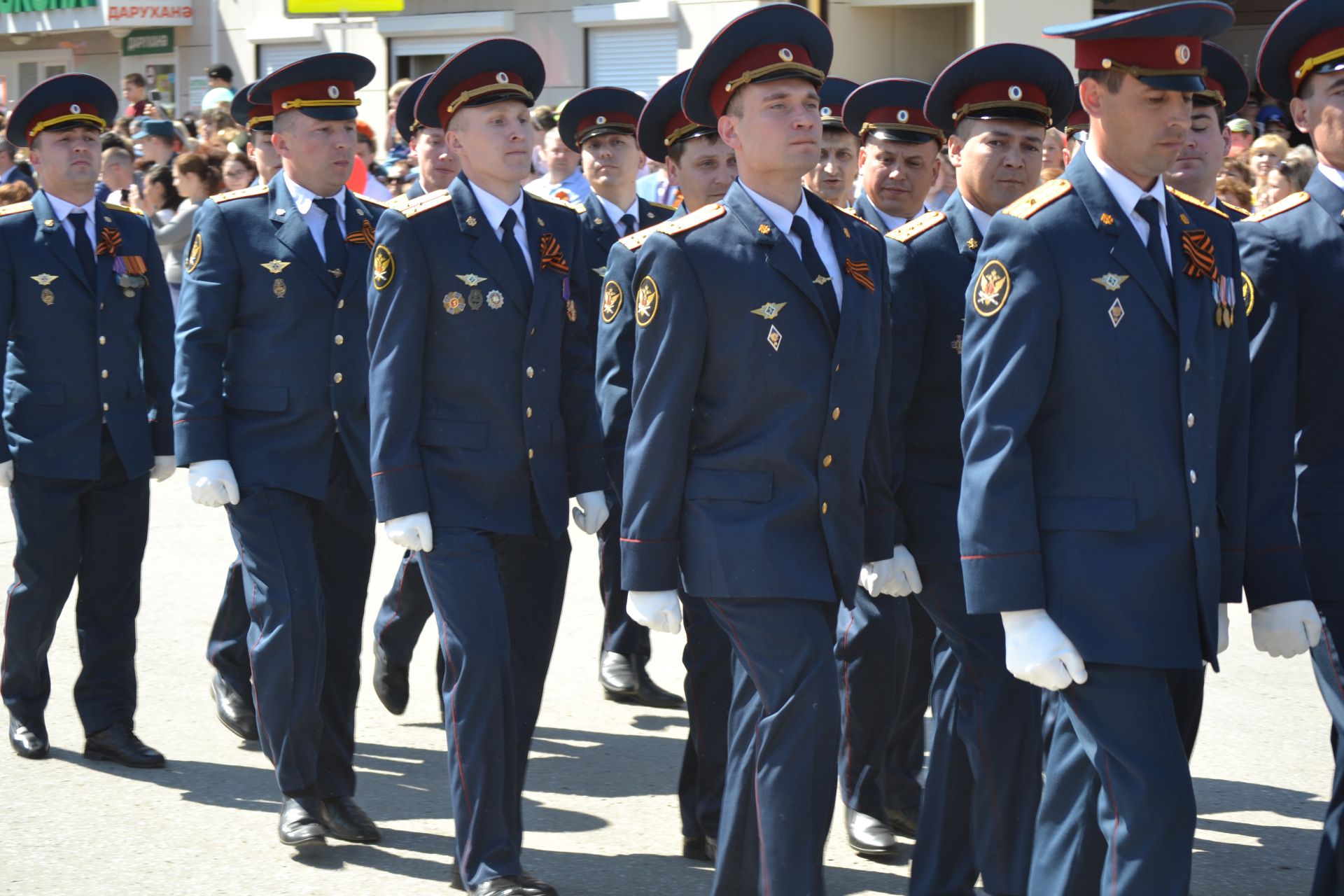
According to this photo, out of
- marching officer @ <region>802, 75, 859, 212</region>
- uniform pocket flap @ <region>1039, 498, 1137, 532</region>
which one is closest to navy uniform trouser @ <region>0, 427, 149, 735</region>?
marching officer @ <region>802, 75, 859, 212</region>

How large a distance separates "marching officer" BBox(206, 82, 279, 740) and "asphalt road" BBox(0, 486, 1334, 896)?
0.30 feet

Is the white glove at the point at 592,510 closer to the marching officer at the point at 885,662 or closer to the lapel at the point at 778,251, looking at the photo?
the marching officer at the point at 885,662

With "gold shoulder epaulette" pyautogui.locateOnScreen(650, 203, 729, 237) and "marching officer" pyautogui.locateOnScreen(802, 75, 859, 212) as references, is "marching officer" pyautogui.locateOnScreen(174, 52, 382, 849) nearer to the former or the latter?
"gold shoulder epaulette" pyautogui.locateOnScreen(650, 203, 729, 237)

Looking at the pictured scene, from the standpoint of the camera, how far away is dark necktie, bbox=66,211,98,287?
6281mm

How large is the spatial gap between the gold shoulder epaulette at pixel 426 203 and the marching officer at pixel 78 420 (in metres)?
1.81

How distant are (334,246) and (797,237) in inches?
75.6

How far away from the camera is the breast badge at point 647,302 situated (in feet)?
13.6

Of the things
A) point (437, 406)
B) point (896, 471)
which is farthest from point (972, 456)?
point (437, 406)

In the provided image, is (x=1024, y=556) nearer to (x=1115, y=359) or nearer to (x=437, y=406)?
(x=1115, y=359)

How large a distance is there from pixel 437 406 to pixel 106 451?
6.36ft

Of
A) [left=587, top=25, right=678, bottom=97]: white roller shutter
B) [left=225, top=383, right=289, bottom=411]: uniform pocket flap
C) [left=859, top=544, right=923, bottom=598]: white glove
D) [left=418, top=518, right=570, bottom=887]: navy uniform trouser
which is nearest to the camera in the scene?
[left=859, top=544, right=923, bottom=598]: white glove

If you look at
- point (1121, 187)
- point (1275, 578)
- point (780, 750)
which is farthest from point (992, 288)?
point (780, 750)

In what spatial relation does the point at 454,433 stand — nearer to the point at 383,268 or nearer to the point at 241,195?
the point at 383,268

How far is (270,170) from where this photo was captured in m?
7.27
